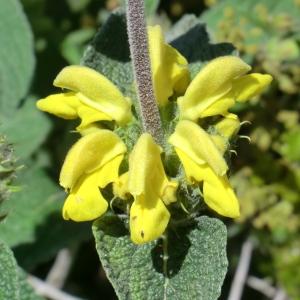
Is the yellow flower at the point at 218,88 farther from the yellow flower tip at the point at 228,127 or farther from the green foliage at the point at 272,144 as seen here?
the green foliage at the point at 272,144

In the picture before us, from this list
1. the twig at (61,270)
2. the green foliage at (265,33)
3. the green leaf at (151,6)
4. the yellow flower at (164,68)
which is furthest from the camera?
the twig at (61,270)

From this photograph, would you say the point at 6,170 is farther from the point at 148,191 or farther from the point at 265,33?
the point at 265,33

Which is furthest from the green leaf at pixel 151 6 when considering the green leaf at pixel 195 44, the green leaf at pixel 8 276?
the green leaf at pixel 8 276

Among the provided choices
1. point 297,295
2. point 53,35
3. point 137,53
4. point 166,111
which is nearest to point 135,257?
point 166,111

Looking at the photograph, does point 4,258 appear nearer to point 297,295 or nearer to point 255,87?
point 255,87

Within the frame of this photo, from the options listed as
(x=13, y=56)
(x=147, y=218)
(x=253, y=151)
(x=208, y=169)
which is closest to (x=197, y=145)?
(x=208, y=169)

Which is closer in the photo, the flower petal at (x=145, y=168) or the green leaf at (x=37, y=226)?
the flower petal at (x=145, y=168)
